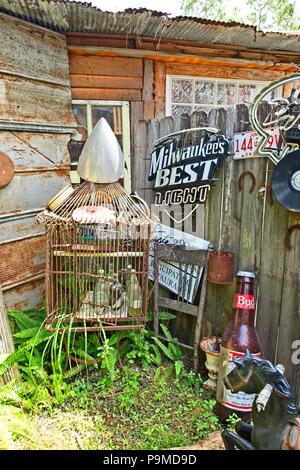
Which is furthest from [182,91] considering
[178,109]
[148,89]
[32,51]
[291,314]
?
[291,314]

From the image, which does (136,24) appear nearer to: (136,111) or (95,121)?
(136,111)

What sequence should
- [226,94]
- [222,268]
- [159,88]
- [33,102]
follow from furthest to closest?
[226,94] → [159,88] → [33,102] → [222,268]

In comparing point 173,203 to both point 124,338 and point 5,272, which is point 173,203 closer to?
point 124,338

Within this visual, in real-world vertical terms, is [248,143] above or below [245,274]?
above

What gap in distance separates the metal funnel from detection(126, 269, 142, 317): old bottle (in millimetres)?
868

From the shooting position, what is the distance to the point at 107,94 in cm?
411

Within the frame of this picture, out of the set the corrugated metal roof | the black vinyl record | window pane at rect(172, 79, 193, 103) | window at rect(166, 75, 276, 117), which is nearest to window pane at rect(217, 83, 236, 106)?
window at rect(166, 75, 276, 117)

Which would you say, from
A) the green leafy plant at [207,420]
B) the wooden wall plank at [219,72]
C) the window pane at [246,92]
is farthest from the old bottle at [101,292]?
the window pane at [246,92]

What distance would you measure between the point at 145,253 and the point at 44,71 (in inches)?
88.9

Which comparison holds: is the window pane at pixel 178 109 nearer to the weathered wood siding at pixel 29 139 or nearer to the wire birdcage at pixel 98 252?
the weathered wood siding at pixel 29 139

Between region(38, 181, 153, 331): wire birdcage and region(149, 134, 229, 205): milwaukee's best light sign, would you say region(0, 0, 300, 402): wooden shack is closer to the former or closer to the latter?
region(149, 134, 229, 205): milwaukee's best light sign

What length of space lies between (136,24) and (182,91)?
111cm

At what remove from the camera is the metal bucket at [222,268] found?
315 cm

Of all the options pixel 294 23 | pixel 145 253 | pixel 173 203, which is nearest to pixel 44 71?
pixel 173 203
